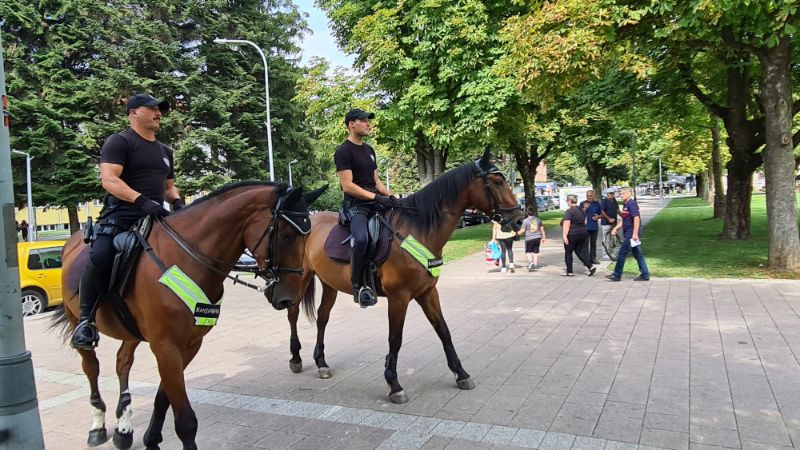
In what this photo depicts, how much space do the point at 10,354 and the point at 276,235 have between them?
1.73 m

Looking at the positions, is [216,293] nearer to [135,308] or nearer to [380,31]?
[135,308]

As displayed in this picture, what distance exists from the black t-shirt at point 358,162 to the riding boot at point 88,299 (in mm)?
2501

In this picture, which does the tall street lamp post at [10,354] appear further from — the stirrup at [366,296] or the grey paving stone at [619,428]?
the grey paving stone at [619,428]

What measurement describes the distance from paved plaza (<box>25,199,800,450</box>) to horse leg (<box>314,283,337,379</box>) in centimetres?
16

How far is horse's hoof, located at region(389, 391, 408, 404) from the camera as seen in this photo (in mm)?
4809

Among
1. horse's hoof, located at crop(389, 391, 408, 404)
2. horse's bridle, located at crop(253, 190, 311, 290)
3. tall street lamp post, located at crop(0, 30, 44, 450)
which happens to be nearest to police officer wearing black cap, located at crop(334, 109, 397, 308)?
horse's hoof, located at crop(389, 391, 408, 404)

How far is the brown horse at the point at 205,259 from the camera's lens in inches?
130

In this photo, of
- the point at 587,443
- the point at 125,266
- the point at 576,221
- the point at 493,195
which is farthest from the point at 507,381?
the point at 576,221

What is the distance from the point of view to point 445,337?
526 cm

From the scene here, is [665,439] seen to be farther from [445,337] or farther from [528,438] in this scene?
[445,337]

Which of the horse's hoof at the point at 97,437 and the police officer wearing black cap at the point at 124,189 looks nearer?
the police officer wearing black cap at the point at 124,189

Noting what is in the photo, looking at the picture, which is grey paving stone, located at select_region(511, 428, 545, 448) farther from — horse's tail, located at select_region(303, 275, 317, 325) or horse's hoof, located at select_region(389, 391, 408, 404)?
horse's tail, located at select_region(303, 275, 317, 325)

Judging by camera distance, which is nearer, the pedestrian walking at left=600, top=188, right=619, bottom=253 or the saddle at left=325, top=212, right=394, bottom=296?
the saddle at left=325, top=212, right=394, bottom=296

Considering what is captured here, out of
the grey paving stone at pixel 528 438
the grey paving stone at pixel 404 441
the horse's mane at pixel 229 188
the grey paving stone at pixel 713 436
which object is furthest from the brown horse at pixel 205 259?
the grey paving stone at pixel 713 436
